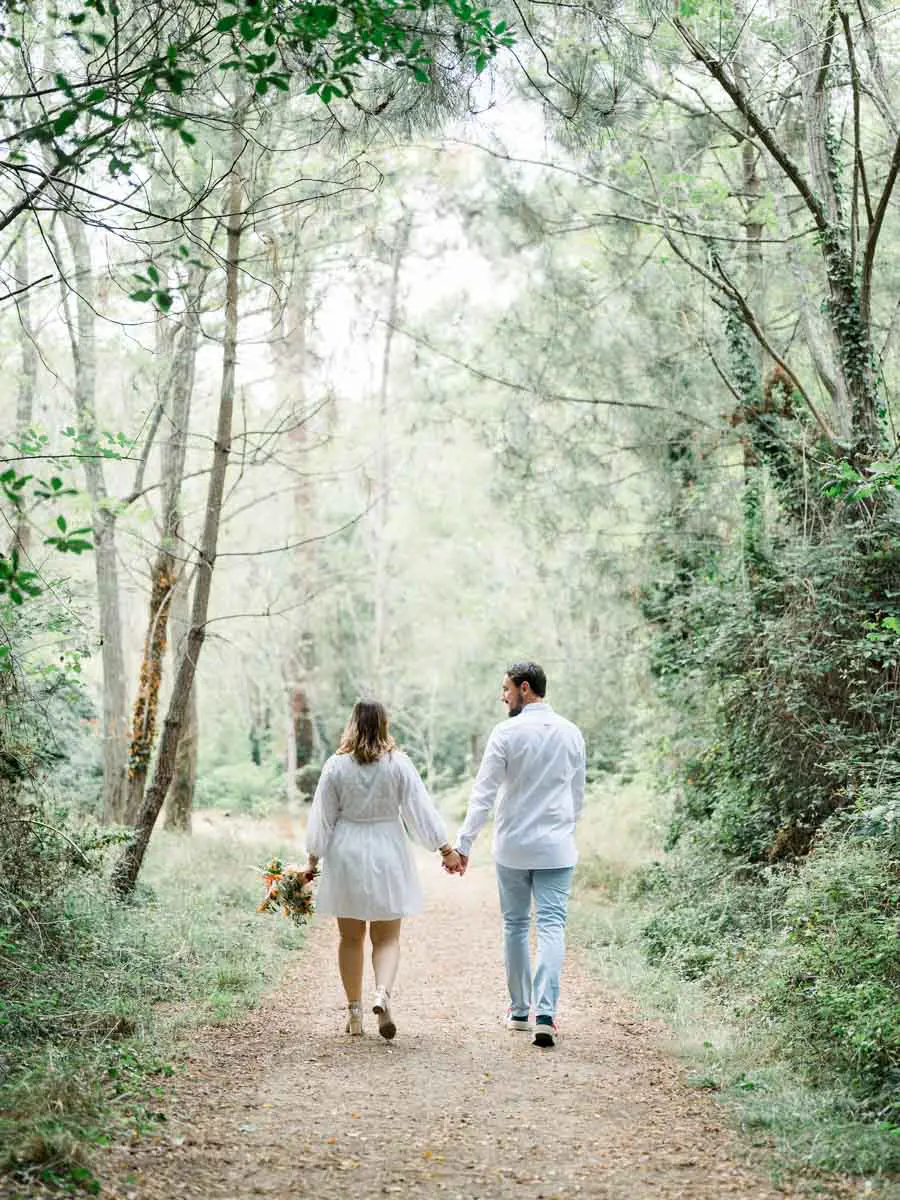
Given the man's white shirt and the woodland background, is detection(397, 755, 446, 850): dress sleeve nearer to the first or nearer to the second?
the man's white shirt

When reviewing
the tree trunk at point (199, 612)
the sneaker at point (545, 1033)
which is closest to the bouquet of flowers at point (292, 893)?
the sneaker at point (545, 1033)

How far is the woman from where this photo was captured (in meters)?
5.94

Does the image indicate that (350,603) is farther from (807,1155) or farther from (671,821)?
(807,1155)

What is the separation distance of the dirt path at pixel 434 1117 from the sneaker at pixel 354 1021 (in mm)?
74

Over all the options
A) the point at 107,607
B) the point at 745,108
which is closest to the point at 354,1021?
the point at 745,108

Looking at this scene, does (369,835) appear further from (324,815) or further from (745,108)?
(745,108)

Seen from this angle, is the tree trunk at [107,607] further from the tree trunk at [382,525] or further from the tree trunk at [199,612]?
the tree trunk at [382,525]

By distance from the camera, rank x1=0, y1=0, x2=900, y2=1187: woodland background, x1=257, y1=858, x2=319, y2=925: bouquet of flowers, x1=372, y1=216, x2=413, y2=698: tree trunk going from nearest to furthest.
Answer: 1. x1=0, y1=0, x2=900, y2=1187: woodland background
2. x1=257, y1=858, x2=319, y2=925: bouquet of flowers
3. x1=372, y1=216, x2=413, y2=698: tree trunk

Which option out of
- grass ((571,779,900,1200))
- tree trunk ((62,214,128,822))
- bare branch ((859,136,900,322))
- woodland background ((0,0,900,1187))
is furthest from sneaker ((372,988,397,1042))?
tree trunk ((62,214,128,822))

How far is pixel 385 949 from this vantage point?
6.02 meters

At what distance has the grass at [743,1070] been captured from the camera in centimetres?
384

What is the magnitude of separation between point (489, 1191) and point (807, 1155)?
3.89 feet

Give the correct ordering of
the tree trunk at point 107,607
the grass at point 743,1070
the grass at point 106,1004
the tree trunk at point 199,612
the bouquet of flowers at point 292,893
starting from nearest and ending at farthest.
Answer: the grass at point 106,1004 → the grass at point 743,1070 → the bouquet of flowers at point 292,893 → the tree trunk at point 199,612 → the tree trunk at point 107,607

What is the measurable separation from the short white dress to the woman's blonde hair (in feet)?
0.18
